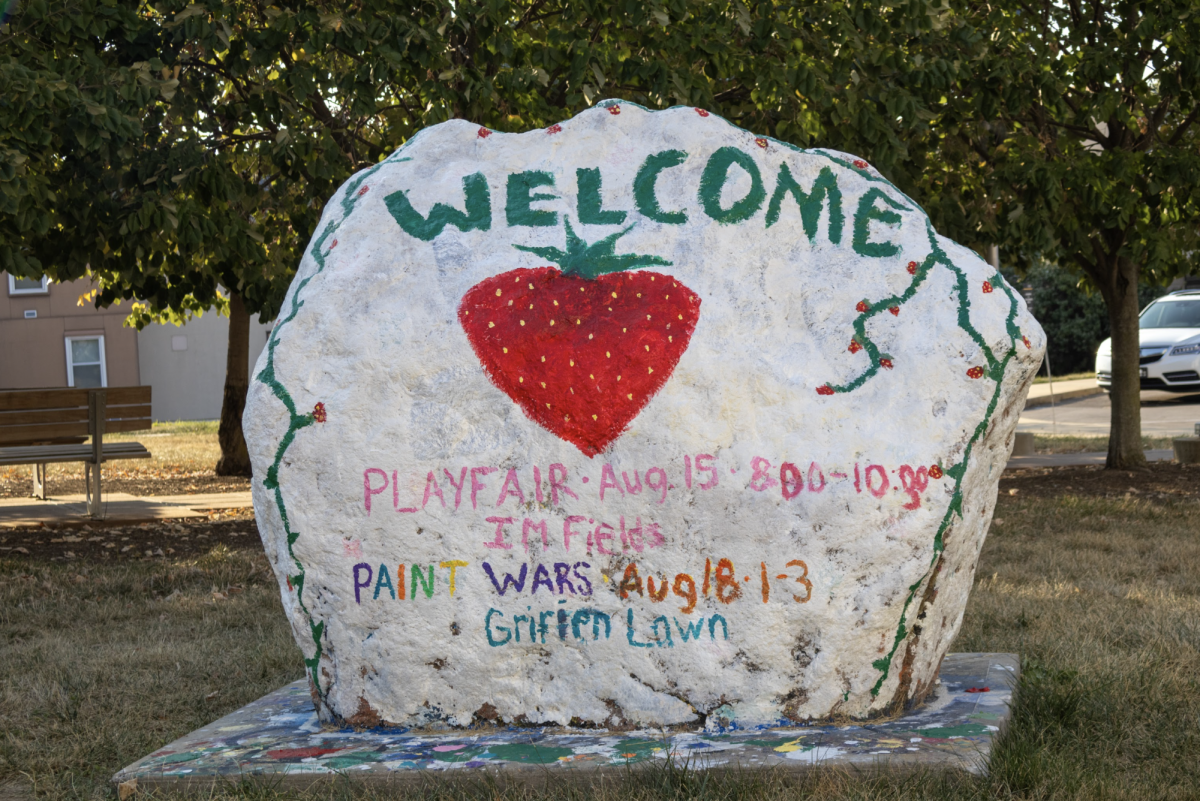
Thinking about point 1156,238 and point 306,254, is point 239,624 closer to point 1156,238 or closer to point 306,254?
point 306,254

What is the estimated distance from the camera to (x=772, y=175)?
4035 mm

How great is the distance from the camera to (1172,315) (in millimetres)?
18688

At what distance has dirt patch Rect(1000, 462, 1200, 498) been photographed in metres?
9.35

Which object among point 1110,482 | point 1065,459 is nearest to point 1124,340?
point 1110,482

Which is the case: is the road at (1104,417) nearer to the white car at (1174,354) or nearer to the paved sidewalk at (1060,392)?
the white car at (1174,354)

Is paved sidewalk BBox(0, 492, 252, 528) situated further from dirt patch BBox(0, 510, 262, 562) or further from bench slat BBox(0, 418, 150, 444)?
bench slat BBox(0, 418, 150, 444)

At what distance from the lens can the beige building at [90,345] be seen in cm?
2381

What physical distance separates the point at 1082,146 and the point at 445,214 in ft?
21.7

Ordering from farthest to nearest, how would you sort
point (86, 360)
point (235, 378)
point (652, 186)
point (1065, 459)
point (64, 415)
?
point (86, 360), point (235, 378), point (1065, 459), point (64, 415), point (652, 186)

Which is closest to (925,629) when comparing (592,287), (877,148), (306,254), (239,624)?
(592,287)

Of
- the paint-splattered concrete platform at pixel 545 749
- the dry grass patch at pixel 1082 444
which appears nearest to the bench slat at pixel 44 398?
the paint-splattered concrete platform at pixel 545 749

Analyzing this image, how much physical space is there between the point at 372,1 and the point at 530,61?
3.14 feet

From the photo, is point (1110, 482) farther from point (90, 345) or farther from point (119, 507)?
point (90, 345)

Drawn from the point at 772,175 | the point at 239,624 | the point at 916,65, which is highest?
the point at 916,65
